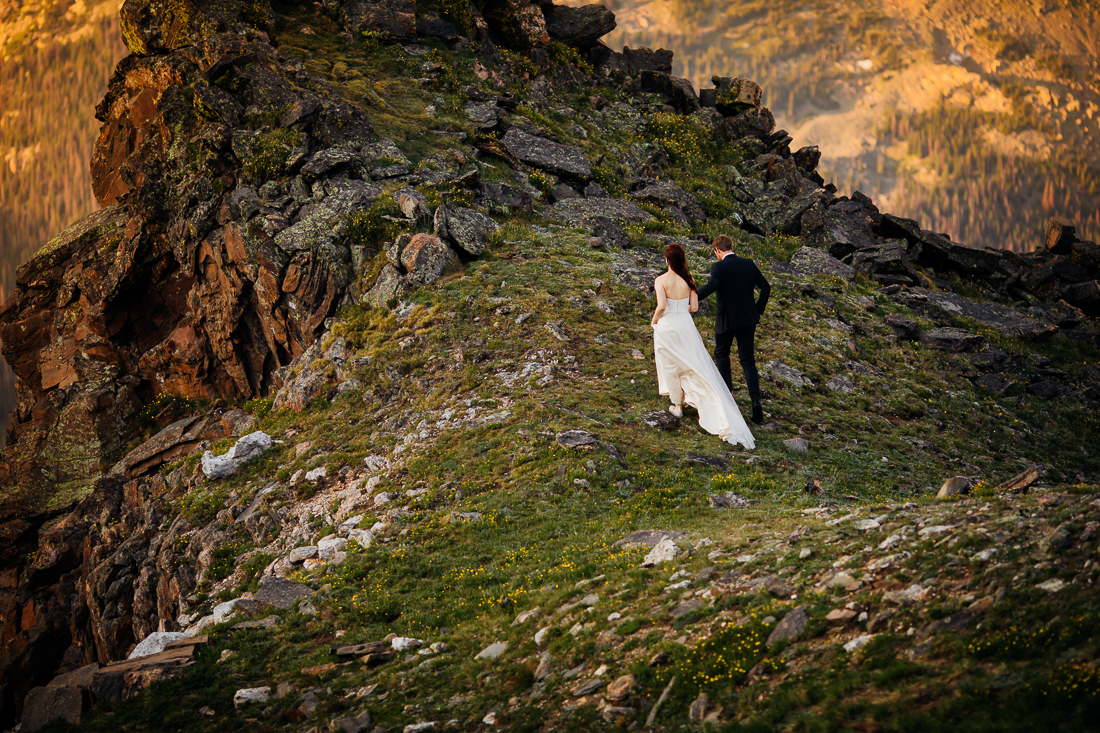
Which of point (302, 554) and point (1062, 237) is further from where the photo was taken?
point (1062, 237)

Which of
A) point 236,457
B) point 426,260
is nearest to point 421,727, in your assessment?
point 236,457

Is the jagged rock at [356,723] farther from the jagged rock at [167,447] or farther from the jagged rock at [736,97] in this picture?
the jagged rock at [736,97]

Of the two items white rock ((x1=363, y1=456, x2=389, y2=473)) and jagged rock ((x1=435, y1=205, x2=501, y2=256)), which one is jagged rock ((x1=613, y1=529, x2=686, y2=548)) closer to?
white rock ((x1=363, y1=456, x2=389, y2=473))

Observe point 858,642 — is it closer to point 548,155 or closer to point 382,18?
point 548,155

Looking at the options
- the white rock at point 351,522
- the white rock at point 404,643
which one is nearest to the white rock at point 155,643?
the white rock at point 351,522

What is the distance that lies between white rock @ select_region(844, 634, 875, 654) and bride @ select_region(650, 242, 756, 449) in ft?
29.1

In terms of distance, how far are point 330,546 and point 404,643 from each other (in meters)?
4.53

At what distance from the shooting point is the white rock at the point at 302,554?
12.6 meters

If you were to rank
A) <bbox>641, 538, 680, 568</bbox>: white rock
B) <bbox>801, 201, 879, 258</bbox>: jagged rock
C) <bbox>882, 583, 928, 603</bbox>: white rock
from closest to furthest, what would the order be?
<bbox>882, 583, 928, 603</bbox>: white rock, <bbox>641, 538, 680, 568</bbox>: white rock, <bbox>801, 201, 879, 258</bbox>: jagged rock

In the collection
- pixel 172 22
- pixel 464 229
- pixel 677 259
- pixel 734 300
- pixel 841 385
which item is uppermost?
pixel 172 22

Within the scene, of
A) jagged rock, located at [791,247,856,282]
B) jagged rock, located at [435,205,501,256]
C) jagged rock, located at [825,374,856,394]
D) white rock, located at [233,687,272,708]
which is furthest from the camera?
jagged rock, located at [791,247,856,282]

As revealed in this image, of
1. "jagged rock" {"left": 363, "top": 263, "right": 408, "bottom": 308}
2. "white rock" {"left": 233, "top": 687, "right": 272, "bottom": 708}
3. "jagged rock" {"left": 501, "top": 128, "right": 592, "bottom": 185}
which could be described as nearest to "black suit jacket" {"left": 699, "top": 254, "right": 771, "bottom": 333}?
"white rock" {"left": 233, "top": 687, "right": 272, "bottom": 708}

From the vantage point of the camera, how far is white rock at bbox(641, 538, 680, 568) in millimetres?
8828

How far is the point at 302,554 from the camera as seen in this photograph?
41.5 feet
